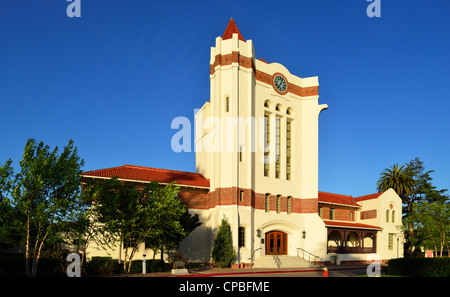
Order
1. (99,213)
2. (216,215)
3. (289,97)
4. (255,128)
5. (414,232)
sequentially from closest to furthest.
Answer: (99,213), (216,215), (255,128), (289,97), (414,232)

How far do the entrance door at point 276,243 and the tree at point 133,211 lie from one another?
14.0 metres

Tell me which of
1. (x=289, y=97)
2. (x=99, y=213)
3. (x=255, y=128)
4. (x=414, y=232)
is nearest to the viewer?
(x=99, y=213)

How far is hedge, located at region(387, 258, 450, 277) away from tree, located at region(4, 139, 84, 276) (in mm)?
20403

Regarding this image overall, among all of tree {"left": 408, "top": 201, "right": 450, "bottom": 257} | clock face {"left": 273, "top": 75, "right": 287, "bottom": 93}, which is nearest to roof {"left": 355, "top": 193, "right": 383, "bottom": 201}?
tree {"left": 408, "top": 201, "right": 450, "bottom": 257}

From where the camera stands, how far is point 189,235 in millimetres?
36062

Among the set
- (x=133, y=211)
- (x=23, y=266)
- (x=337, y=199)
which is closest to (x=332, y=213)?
(x=337, y=199)

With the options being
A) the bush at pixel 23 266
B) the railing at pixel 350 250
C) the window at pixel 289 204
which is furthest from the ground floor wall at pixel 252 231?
the bush at pixel 23 266

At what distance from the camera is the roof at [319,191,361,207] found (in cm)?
4624

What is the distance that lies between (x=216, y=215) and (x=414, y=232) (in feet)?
103

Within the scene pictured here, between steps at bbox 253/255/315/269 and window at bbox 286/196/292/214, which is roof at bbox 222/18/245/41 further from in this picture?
steps at bbox 253/255/315/269

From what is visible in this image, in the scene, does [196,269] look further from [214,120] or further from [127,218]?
[214,120]

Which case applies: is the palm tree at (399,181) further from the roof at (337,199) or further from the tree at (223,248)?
the tree at (223,248)

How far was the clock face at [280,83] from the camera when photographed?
4204cm

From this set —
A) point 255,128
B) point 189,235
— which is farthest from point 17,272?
point 255,128
